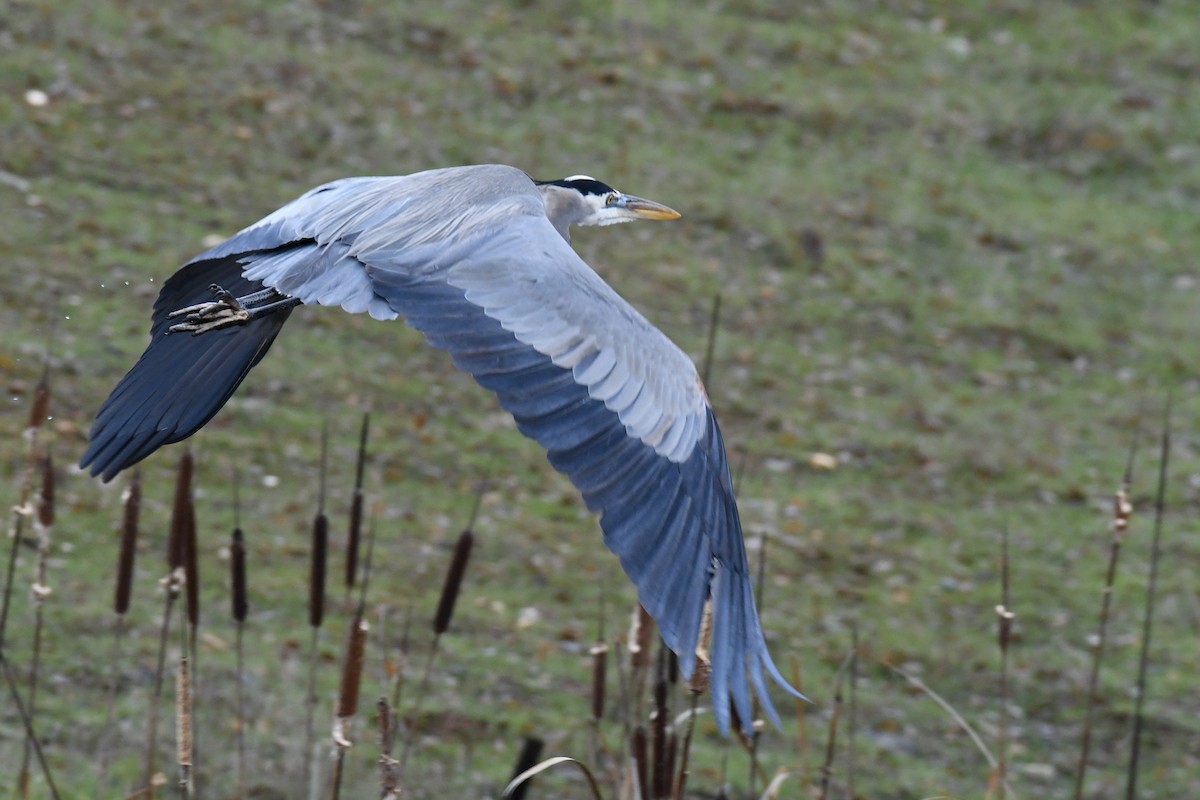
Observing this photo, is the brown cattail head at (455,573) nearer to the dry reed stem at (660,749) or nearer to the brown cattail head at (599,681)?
the brown cattail head at (599,681)

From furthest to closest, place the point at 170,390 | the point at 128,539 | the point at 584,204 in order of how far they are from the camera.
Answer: the point at 584,204, the point at 170,390, the point at 128,539

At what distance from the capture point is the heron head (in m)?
5.62

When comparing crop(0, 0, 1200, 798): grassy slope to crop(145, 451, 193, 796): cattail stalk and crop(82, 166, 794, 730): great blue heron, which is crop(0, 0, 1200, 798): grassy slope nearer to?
crop(145, 451, 193, 796): cattail stalk

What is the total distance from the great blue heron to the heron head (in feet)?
2.59

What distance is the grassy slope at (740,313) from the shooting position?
675cm

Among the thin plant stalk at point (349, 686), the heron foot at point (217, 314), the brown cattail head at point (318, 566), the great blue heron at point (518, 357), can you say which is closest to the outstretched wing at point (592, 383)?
→ the great blue heron at point (518, 357)

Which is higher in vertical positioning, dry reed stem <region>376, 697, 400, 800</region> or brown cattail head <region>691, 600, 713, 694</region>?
brown cattail head <region>691, 600, 713, 694</region>

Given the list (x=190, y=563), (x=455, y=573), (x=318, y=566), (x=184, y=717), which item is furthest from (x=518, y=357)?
(x=184, y=717)

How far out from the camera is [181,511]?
12.2 ft

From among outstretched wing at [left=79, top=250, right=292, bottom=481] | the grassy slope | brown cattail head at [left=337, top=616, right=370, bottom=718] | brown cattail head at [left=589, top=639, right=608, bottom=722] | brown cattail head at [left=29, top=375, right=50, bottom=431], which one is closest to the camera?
brown cattail head at [left=337, top=616, right=370, bottom=718]

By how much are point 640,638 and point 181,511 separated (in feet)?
3.45

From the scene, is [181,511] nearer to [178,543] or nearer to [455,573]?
[178,543]

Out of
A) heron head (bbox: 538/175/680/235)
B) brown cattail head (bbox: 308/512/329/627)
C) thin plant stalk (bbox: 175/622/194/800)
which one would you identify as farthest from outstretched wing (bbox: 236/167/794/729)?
heron head (bbox: 538/175/680/235)

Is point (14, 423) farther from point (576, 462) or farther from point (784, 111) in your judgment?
point (784, 111)
